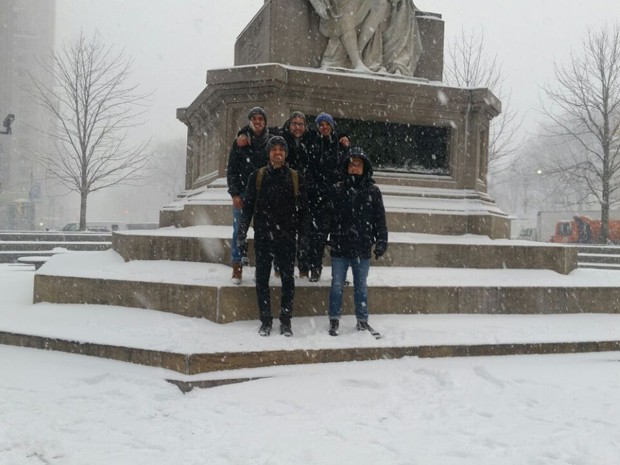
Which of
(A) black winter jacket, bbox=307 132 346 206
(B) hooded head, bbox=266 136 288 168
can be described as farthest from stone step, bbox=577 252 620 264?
(B) hooded head, bbox=266 136 288 168

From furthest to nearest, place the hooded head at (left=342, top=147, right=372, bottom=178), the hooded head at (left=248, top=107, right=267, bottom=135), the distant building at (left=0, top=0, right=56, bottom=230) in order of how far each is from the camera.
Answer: the distant building at (left=0, top=0, right=56, bottom=230)
the hooded head at (left=248, top=107, right=267, bottom=135)
the hooded head at (left=342, top=147, right=372, bottom=178)

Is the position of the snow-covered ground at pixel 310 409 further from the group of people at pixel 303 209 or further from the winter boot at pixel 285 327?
the group of people at pixel 303 209

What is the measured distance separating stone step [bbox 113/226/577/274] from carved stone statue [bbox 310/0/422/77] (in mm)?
3371

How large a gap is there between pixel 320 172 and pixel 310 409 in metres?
3.13

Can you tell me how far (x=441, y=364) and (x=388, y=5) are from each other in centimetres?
703

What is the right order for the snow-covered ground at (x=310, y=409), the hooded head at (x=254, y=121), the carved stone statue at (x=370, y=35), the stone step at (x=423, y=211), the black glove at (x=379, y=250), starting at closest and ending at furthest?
the snow-covered ground at (x=310, y=409), the black glove at (x=379, y=250), the hooded head at (x=254, y=121), the stone step at (x=423, y=211), the carved stone statue at (x=370, y=35)

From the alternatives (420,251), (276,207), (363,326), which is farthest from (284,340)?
(420,251)

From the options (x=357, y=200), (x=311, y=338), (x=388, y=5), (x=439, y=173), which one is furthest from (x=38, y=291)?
(x=388, y=5)

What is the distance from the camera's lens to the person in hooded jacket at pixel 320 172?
6.43 metres

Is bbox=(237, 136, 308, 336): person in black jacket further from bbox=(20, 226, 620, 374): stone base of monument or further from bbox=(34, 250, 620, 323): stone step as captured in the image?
bbox=(34, 250, 620, 323): stone step

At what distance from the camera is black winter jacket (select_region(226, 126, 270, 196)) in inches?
248

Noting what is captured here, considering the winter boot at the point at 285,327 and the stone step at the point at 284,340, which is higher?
the winter boot at the point at 285,327

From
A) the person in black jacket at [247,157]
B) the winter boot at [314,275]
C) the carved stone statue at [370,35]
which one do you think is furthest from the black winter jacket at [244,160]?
the carved stone statue at [370,35]

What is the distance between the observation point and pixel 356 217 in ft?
19.5
